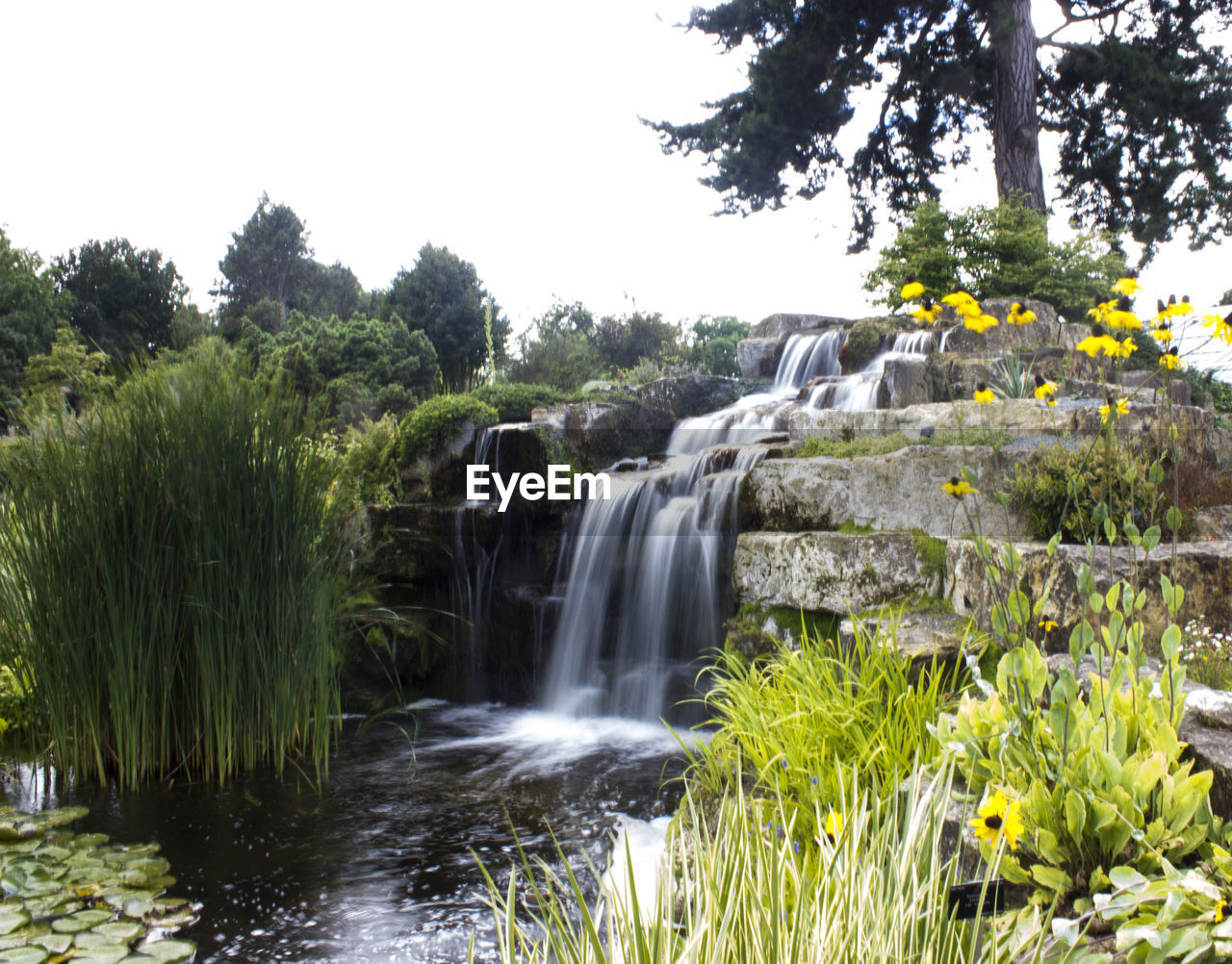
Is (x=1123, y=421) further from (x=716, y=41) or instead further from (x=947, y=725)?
(x=716, y=41)

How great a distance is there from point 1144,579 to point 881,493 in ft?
5.63

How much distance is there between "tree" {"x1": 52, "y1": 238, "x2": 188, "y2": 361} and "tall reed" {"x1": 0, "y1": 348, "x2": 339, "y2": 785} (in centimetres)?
3111

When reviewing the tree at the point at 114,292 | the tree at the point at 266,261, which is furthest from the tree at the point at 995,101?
the tree at the point at 266,261

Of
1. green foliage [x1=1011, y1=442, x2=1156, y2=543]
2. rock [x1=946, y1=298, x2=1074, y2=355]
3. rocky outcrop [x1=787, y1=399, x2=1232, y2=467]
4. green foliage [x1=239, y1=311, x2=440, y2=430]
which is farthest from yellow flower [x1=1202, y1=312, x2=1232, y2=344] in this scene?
green foliage [x1=239, y1=311, x2=440, y2=430]

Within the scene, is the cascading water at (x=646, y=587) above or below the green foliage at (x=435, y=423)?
below

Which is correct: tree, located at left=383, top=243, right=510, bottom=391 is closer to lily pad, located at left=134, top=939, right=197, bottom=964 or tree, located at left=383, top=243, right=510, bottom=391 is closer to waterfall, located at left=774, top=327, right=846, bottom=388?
waterfall, located at left=774, top=327, right=846, bottom=388

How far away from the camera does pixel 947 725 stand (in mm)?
2066

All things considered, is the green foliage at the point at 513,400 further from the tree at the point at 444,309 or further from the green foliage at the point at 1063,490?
the tree at the point at 444,309

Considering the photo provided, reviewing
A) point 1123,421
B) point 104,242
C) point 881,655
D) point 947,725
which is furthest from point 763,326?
point 104,242

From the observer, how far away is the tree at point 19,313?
76.6 ft

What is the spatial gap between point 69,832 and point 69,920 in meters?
0.88

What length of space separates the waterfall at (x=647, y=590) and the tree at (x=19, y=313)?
21603 mm

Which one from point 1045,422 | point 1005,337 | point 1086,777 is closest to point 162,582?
point 1086,777

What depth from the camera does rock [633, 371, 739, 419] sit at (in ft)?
34.5
